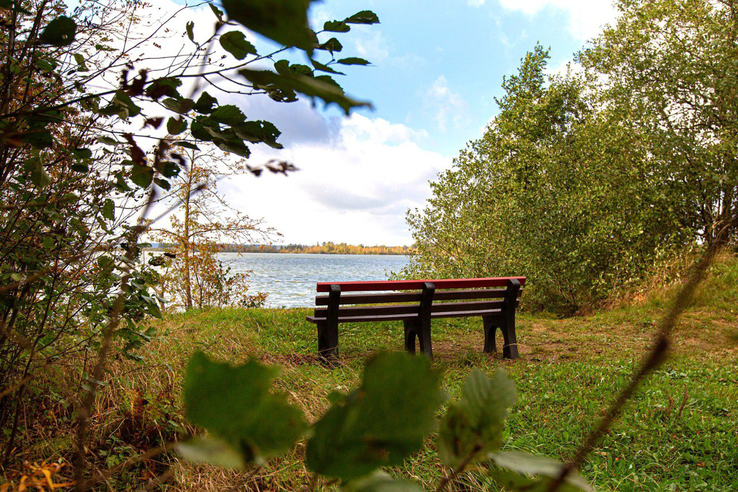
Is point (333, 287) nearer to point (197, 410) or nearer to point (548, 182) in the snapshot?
point (197, 410)

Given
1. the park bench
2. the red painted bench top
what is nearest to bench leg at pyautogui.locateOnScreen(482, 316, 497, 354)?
the park bench

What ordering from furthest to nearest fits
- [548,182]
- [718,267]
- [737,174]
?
[548,182] → [737,174] → [718,267]

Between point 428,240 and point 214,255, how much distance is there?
5485 mm

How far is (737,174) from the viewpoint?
9.06 m

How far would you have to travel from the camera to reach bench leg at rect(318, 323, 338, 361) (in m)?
4.77

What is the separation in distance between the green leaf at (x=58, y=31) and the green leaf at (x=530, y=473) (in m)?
0.88

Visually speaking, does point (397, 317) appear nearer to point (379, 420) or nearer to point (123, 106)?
point (123, 106)

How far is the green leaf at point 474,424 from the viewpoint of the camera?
24 cm

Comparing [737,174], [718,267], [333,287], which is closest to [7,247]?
[333,287]

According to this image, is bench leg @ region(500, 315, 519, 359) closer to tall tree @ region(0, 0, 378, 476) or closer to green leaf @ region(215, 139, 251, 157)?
tall tree @ region(0, 0, 378, 476)

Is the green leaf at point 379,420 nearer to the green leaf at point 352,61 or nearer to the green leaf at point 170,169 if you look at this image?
the green leaf at point 352,61

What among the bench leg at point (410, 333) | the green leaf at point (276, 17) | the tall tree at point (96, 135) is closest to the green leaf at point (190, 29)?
the tall tree at point (96, 135)

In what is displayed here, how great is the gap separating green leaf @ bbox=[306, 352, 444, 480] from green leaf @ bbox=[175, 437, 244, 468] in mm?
29

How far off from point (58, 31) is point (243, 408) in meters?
0.84
